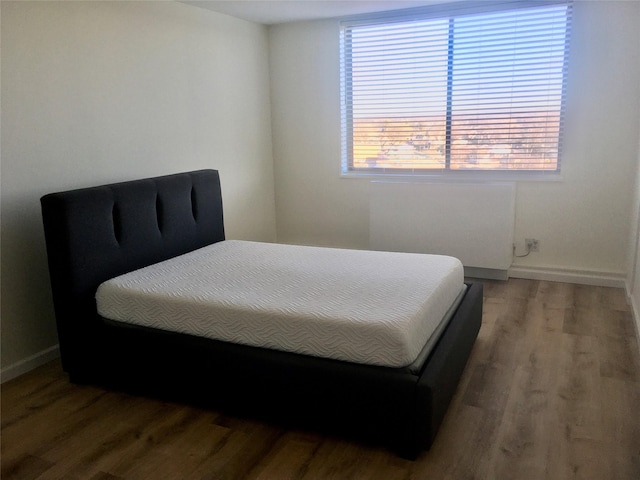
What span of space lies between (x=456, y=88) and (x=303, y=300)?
2791mm

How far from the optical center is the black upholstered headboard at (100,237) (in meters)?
2.56

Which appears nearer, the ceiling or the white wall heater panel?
the ceiling

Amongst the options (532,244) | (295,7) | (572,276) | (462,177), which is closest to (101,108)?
(295,7)

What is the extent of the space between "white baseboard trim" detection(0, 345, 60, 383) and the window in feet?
9.69

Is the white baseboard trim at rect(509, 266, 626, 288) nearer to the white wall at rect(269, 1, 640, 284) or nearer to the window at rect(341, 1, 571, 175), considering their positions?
the white wall at rect(269, 1, 640, 284)

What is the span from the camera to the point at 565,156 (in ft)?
13.4

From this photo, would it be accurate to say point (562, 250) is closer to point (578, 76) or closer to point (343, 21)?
point (578, 76)

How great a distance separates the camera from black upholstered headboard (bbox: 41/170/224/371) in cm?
256

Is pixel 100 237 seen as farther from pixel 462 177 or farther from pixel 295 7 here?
pixel 462 177

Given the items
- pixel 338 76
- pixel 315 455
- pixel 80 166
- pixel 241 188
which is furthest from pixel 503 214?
pixel 80 166

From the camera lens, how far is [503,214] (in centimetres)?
416

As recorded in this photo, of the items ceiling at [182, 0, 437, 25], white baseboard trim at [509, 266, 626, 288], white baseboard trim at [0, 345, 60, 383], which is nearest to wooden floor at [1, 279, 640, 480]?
white baseboard trim at [0, 345, 60, 383]

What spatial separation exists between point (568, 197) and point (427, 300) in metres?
2.39

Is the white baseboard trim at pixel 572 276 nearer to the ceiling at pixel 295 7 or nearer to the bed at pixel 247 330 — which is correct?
the bed at pixel 247 330
